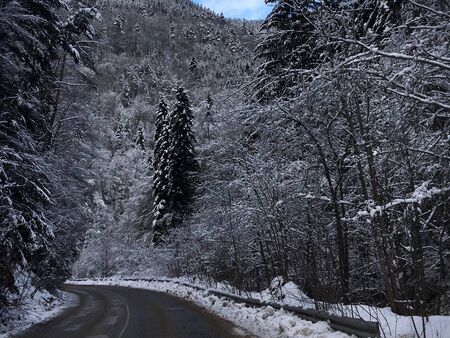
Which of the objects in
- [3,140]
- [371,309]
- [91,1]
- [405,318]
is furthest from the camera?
[91,1]

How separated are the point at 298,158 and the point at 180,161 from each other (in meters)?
26.3

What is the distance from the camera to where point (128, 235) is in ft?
203

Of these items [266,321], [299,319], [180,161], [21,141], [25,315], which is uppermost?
[180,161]

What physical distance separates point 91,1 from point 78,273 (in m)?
68.9

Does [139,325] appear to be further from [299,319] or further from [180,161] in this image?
[180,161]

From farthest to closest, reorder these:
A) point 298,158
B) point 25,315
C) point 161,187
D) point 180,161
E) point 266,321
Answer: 1. point 161,187
2. point 180,161
3. point 25,315
4. point 298,158
5. point 266,321

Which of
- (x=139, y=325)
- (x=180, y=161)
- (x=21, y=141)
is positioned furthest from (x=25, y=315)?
(x=180, y=161)

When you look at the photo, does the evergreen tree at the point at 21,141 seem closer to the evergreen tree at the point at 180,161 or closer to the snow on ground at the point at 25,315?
the snow on ground at the point at 25,315

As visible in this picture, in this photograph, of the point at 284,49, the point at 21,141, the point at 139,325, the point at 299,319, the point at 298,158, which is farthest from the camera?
the point at 284,49

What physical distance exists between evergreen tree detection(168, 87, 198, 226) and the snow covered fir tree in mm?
5211

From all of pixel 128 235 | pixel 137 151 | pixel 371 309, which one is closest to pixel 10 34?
pixel 371 309

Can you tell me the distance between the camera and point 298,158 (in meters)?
14.4

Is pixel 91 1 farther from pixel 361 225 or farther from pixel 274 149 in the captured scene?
pixel 361 225

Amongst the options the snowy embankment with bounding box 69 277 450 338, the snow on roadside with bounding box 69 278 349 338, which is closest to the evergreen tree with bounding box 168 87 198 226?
the snowy embankment with bounding box 69 277 450 338
